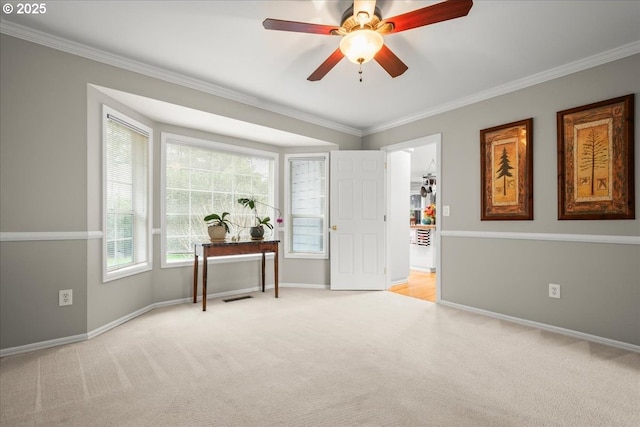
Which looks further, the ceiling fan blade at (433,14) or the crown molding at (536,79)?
the crown molding at (536,79)

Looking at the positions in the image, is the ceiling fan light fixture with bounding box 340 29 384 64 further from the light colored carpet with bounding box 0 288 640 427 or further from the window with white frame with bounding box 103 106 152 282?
the window with white frame with bounding box 103 106 152 282

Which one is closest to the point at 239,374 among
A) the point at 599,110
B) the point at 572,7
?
the point at 572,7

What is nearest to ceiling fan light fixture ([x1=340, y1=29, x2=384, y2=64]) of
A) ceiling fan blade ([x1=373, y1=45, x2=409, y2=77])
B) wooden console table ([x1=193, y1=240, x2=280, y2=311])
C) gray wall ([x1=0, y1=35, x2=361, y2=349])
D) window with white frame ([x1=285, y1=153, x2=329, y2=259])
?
ceiling fan blade ([x1=373, y1=45, x2=409, y2=77])

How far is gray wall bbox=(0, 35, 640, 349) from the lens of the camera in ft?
7.95

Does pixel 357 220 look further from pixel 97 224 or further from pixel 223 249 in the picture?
pixel 97 224

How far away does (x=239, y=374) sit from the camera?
2.12 meters

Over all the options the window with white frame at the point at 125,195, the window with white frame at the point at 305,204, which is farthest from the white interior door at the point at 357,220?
the window with white frame at the point at 125,195

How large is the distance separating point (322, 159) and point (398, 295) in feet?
7.60

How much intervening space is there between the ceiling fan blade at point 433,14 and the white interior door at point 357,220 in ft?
8.86

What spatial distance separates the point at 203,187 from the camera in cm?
421

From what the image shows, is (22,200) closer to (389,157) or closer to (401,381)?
(401,381)

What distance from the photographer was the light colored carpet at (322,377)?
1.69 metres

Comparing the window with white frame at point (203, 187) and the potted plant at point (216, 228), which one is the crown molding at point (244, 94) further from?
the potted plant at point (216, 228)

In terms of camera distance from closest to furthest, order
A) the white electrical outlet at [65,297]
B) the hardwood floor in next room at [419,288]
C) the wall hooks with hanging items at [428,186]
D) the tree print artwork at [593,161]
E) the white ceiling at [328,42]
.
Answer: the white ceiling at [328,42], the white electrical outlet at [65,297], the tree print artwork at [593,161], the hardwood floor in next room at [419,288], the wall hooks with hanging items at [428,186]
